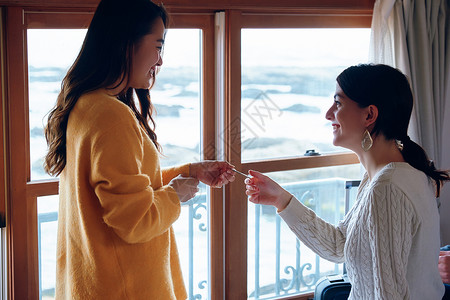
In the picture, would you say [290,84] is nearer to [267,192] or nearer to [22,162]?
[267,192]

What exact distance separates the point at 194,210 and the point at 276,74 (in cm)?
73

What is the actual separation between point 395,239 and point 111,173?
834 mm

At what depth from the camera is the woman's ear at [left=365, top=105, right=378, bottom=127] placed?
1.72 m

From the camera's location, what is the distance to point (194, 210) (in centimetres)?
247

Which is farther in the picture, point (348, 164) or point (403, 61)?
point (348, 164)

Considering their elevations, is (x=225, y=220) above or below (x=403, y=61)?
below

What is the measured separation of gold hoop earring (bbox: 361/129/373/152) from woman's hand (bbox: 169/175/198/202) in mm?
572

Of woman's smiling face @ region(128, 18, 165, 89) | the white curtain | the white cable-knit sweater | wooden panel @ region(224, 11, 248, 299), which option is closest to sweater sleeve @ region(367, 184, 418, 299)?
the white cable-knit sweater

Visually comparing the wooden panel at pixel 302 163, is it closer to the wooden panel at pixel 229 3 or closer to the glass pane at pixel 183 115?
the glass pane at pixel 183 115

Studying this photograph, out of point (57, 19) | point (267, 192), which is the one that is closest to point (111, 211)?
point (267, 192)

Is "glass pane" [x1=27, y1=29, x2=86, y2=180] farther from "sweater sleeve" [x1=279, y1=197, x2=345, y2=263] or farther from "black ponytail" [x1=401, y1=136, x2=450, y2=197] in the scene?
"black ponytail" [x1=401, y1=136, x2=450, y2=197]

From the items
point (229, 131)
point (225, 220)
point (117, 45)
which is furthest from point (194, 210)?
point (117, 45)

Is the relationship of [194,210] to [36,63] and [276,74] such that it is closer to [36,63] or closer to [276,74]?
[276,74]

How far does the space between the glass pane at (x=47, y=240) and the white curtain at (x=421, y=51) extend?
1.59 meters
